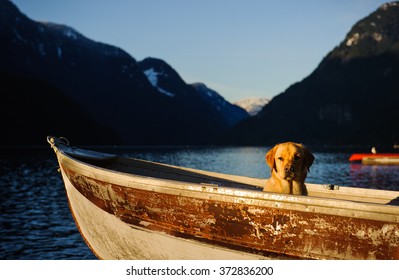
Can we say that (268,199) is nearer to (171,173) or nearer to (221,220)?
(221,220)

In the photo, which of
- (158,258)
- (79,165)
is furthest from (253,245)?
(79,165)

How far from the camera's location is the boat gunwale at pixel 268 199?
5516 mm

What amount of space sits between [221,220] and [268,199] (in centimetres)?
102

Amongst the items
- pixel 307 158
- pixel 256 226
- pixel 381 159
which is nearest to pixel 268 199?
pixel 256 226

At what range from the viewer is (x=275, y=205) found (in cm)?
618

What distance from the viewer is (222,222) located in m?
6.79

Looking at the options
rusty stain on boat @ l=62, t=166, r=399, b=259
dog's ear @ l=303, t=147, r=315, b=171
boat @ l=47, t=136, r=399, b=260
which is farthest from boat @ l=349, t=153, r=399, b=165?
rusty stain on boat @ l=62, t=166, r=399, b=259

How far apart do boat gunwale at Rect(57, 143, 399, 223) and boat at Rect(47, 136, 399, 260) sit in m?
0.01

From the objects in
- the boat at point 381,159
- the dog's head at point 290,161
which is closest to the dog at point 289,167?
the dog's head at point 290,161

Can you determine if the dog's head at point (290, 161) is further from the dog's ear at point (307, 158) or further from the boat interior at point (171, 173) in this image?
the boat interior at point (171, 173)

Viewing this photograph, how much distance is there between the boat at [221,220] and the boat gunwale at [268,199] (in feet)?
0.04

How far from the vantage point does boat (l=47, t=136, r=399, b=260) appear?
571cm
